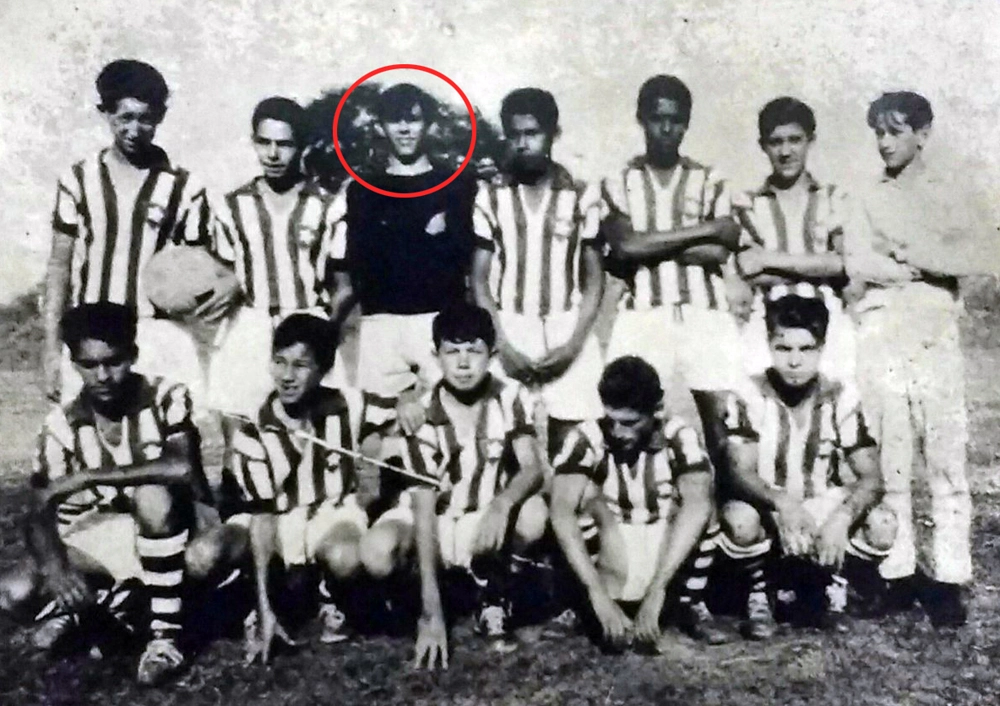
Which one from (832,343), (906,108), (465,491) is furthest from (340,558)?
(906,108)

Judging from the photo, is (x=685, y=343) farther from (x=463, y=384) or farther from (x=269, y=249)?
(x=269, y=249)

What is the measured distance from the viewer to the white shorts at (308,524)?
199 cm

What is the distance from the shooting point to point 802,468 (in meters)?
2.08

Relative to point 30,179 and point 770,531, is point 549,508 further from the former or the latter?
point 30,179

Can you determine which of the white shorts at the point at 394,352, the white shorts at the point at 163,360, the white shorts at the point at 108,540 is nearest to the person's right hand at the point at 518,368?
→ the white shorts at the point at 394,352

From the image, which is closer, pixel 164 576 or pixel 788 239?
pixel 164 576

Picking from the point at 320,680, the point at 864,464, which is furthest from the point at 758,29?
the point at 320,680

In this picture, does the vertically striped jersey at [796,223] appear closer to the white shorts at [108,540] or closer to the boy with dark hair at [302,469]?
the boy with dark hair at [302,469]

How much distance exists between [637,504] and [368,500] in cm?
63

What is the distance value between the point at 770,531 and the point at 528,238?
0.91 metres

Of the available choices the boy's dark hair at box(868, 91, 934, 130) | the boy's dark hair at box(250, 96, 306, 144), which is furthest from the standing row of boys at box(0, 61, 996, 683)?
the boy's dark hair at box(868, 91, 934, 130)

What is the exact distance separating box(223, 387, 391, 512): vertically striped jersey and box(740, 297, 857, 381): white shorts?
95cm

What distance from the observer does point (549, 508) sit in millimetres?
2025

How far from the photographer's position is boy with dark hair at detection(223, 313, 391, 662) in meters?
1.99
